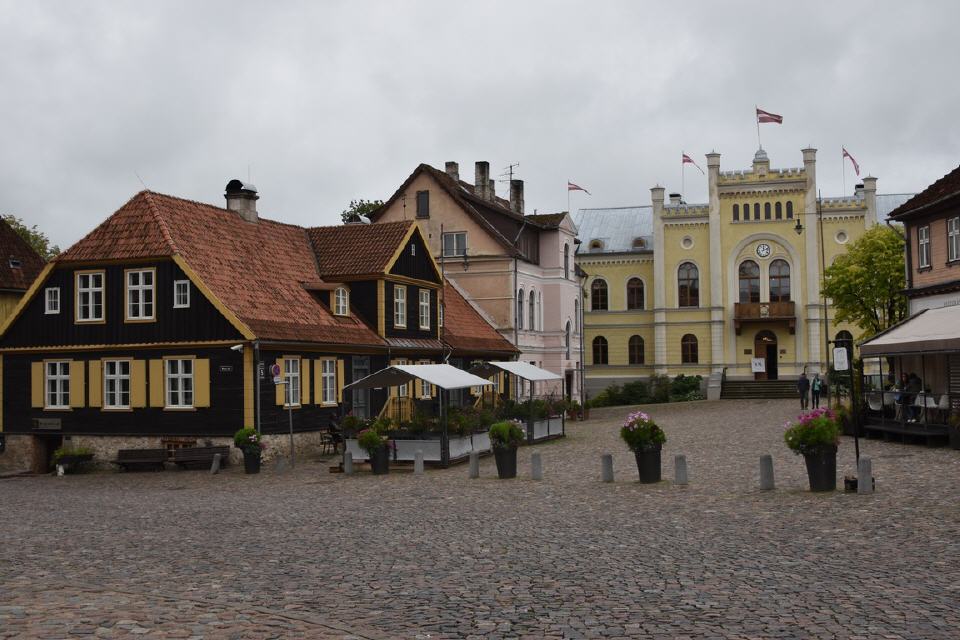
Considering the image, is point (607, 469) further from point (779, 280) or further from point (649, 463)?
point (779, 280)

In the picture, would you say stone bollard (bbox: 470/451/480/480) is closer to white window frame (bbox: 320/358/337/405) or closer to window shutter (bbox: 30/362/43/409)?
white window frame (bbox: 320/358/337/405)

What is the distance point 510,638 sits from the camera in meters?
8.79

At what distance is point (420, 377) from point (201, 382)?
20.9 ft

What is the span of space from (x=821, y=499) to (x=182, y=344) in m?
18.6

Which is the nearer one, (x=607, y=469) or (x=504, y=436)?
(x=607, y=469)

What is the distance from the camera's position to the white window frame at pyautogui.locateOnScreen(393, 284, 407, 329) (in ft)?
121

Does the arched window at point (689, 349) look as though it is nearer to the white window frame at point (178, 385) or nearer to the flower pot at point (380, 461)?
the white window frame at point (178, 385)

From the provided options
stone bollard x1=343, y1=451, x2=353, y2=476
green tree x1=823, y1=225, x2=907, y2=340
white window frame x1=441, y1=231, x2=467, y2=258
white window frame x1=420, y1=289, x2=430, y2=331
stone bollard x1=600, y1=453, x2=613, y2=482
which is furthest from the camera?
white window frame x1=441, y1=231, x2=467, y2=258

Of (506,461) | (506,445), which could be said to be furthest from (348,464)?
(506,445)

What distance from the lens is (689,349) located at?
64.4 m

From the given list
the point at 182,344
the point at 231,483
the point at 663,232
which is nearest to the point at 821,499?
the point at 231,483

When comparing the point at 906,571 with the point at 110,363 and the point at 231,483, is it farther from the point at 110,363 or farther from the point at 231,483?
the point at 110,363

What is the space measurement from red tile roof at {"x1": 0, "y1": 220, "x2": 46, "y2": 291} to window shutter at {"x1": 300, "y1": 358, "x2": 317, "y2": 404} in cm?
2168

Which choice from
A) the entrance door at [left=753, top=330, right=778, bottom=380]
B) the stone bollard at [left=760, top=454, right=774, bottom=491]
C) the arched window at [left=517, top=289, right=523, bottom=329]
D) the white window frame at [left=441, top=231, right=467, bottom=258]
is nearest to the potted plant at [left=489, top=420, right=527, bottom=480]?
the stone bollard at [left=760, top=454, right=774, bottom=491]
